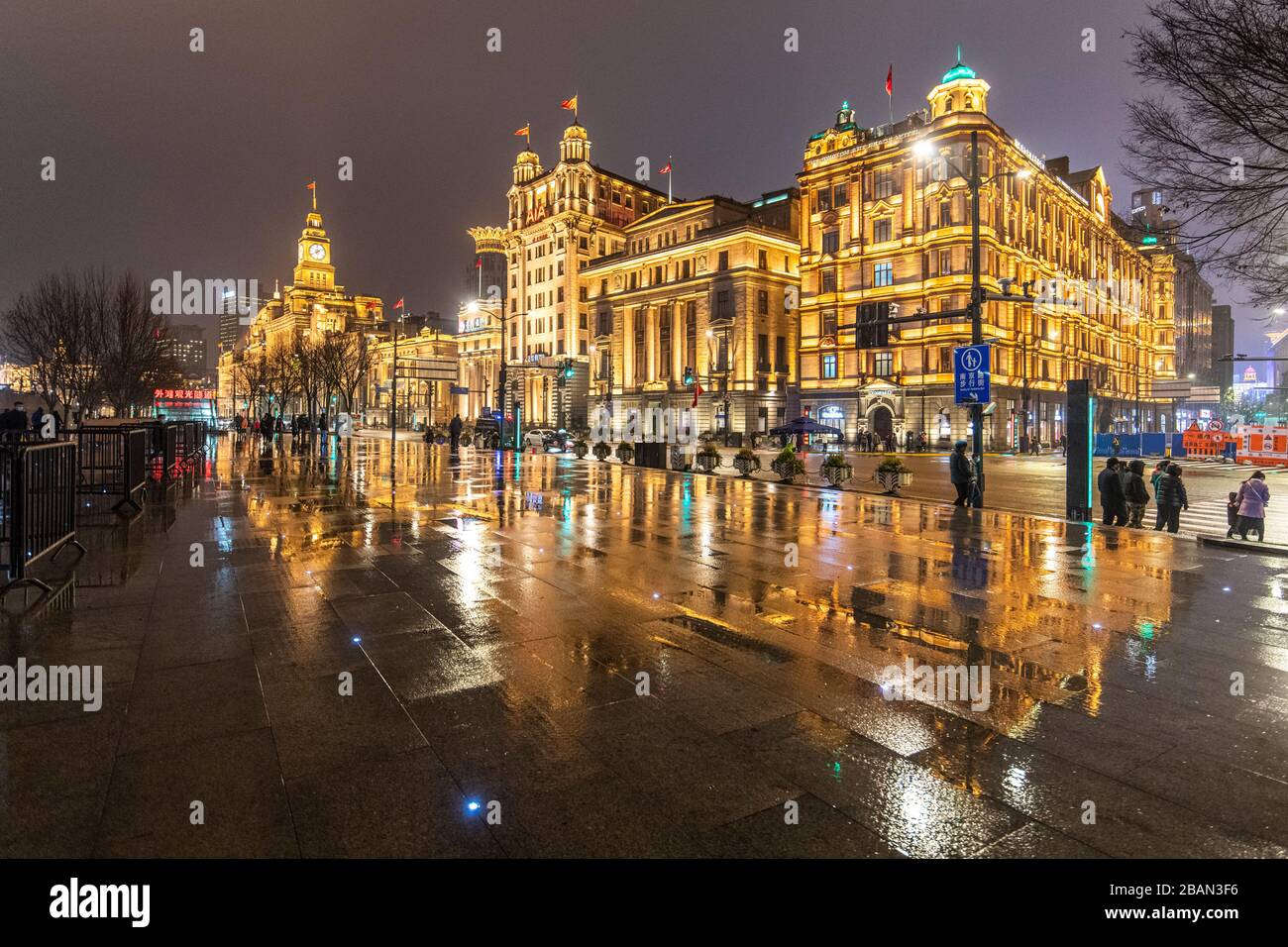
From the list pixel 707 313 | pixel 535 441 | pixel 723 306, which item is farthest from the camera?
pixel 707 313

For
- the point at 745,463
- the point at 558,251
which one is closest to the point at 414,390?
the point at 558,251

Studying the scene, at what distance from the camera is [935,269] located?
189 feet

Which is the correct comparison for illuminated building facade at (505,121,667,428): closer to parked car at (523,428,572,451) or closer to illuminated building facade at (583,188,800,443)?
illuminated building facade at (583,188,800,443)


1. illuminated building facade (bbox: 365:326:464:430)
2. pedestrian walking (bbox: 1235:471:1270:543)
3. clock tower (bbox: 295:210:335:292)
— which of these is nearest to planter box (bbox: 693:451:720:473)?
pedestrian walking (bbox: 1235:471:1270:543)

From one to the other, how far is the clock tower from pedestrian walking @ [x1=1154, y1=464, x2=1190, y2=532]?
635ft

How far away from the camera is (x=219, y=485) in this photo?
20719mm

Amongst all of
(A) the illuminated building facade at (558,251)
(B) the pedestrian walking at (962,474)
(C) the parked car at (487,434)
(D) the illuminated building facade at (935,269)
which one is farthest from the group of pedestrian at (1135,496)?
(A) the illuminated building facade at (558,251)

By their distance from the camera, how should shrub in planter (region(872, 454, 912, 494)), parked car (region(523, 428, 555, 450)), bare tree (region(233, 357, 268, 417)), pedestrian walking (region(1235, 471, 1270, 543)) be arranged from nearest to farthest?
pedestrian walking (region(1235, 471, 1270, 543)) < shrub in planter (region(872, 454, 912, 494)) < parked car (region(523, 428, 555, 450)) < bare tree (region(233, 357, 268, 417))

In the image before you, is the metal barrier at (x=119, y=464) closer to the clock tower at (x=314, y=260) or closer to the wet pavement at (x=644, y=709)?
the wet pavement at (x=644, y=709)

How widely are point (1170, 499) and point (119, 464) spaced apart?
78.0ft

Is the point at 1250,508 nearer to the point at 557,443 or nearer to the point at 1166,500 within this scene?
the point at 1166,500

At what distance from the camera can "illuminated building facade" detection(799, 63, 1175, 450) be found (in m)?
56.8

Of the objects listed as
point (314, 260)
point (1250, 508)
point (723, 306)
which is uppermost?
point (314, 260)
